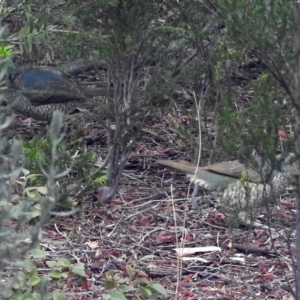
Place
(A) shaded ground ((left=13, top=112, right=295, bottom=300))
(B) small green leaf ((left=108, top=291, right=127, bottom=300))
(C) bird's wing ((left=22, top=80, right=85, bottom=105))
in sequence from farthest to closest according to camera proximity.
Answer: (C) bird's wing ((left=22, top=80, right=85, bottom=105)) < (A) shaded ground ((left=13, top=112, right=295, bottom=300)) < (B) small green leaf ((left=108, top=291, right=127, bottom=300))

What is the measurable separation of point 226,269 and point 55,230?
1304mm

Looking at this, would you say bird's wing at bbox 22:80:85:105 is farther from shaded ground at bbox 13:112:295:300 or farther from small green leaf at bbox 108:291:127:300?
small green leaf at bbox 108:291:127:300

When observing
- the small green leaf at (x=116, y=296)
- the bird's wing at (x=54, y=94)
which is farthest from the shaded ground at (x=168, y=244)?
the bird's wing at (x=54, y=94)

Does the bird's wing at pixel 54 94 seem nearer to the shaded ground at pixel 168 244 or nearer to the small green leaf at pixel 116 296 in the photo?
the shaded ground at pixel 168 244

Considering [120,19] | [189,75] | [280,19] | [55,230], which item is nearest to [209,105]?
[189,75]

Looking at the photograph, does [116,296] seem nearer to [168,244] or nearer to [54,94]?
[168,244]

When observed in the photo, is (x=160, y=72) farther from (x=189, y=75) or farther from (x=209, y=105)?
(x=209, y=105)

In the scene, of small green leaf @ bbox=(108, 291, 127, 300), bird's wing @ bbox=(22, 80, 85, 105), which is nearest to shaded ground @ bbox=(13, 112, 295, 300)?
small green leaf @ bbox=(108, 291, 127, 300)

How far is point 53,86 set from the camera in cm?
798

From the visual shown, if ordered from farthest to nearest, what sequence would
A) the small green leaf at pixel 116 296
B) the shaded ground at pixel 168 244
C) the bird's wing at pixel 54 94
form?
the bird's wing at pixel 54 94
the shaded ground at pixel 168 244
the small green leaf at pixel 116 296

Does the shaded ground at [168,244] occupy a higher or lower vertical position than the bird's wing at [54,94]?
lower

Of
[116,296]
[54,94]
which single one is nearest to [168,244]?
[116,296]

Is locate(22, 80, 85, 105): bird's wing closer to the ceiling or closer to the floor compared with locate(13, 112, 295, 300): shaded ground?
closer to the ceiling

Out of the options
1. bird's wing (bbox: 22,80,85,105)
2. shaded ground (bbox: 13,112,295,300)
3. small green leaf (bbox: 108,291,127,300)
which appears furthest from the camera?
bird's wing (bbox: 22,80,85,105)
